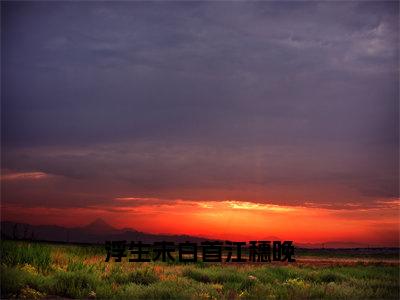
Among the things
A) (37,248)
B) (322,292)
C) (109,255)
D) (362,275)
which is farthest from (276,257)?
(37,248)

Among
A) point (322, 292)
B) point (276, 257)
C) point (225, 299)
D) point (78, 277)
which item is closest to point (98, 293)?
point (78, 277)

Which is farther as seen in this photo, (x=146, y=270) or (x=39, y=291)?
(x=146, y=270)

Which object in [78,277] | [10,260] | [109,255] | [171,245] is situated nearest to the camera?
[78,277]

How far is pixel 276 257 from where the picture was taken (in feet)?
86.9

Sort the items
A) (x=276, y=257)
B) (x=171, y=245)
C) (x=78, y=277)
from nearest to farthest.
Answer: (x=78, y=277), (x=171, y=245), (x=276, y=257)

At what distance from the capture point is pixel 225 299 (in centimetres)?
1479

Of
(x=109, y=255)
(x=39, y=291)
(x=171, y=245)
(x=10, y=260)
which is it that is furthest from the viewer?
(x=171, y=245)

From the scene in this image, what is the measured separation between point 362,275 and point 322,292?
28.4 ft

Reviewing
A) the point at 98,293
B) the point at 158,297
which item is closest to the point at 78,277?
the point at 98,293

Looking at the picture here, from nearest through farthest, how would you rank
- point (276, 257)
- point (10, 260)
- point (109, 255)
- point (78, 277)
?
point (78, 277) → point (10, 260) → point (109, 255) → point (276, 257)

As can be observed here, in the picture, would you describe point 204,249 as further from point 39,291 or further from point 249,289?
point 39,291

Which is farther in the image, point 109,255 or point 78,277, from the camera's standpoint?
point 109,255

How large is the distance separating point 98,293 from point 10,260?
4.05 meters

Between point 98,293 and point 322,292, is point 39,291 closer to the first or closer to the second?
point 98,293
